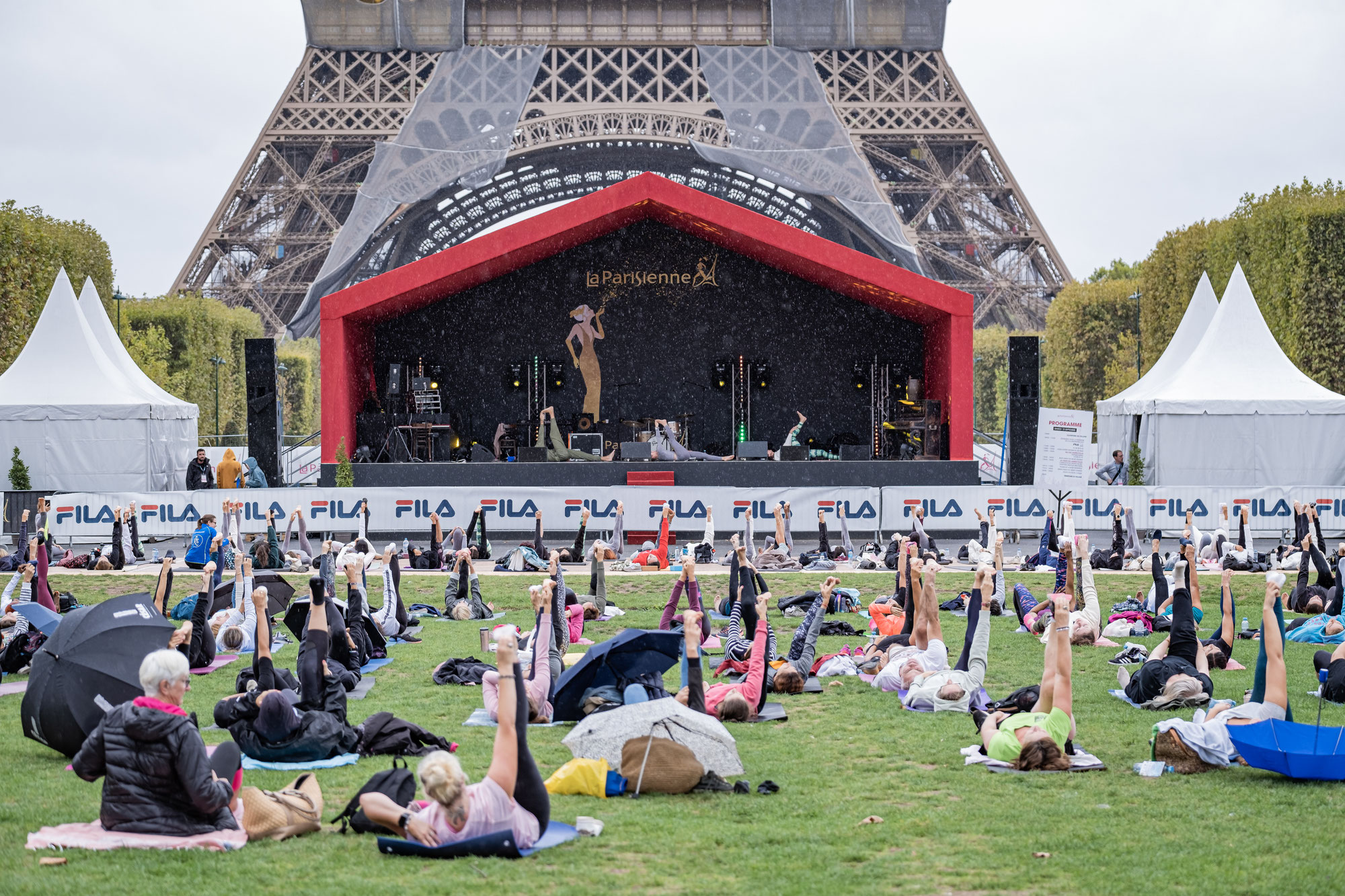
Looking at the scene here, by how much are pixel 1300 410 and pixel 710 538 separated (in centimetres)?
1279

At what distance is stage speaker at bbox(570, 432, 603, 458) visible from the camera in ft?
85.3

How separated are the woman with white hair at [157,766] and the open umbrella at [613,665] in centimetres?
291

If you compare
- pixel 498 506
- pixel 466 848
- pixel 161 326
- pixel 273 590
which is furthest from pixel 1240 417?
pixel 161 326

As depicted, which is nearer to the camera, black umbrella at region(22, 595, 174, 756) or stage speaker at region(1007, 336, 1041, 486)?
black umbrella at region(22, 595, 174, 756)

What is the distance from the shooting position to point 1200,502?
842 inches

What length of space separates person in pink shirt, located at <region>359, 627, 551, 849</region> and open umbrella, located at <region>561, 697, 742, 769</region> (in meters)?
1.22

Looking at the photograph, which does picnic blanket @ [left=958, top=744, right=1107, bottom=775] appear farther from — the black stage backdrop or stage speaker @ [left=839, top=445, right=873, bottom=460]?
the black stage backdrop

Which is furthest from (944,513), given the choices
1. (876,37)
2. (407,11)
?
(407,11)

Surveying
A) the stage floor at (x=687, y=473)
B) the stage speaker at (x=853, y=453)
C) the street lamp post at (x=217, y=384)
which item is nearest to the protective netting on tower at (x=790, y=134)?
the stage speaker at (x=853, y=453)

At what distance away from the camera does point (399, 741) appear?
286 inches

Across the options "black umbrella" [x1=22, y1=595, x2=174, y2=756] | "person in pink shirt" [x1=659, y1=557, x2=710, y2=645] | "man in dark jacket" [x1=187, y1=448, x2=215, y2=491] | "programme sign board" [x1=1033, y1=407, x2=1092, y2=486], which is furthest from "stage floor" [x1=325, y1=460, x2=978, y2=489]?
"black umbrella" [x1=22, y1=595, x2=174, y2=756]

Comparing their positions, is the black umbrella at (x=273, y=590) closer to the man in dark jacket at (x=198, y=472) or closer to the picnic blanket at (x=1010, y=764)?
the picnic blanket at (x=1010, y=764)

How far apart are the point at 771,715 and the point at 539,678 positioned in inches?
63.0

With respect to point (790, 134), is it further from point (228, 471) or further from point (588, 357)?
point (228, 471)
